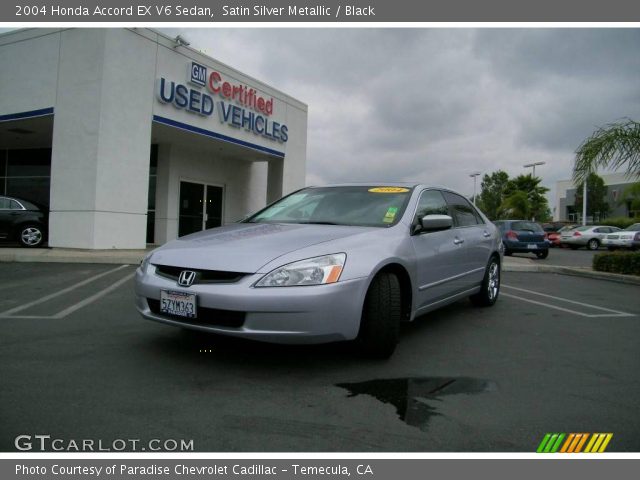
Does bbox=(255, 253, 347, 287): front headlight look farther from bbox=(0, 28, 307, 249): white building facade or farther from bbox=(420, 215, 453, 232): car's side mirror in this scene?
bbox=(0, 28, 307, 249): white building facade

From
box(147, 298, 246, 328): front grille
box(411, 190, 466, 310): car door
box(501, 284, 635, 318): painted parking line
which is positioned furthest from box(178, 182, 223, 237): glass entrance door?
box(147, 298, 246, 328): front grille

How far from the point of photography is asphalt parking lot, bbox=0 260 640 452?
2.40 m

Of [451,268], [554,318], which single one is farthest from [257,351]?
[554,318]

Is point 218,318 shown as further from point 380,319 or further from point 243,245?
point 380,319

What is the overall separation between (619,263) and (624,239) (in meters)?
13.1

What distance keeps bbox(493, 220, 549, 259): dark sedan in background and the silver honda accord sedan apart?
12.9 meters

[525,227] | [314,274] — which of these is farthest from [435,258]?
[525,227]

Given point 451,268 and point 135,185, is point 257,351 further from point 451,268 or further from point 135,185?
point 135,185

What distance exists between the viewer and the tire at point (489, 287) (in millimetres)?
5894

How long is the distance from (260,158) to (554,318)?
43.9 ft

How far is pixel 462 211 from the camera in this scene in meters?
5.56

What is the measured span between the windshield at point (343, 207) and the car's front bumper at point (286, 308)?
3.54ft

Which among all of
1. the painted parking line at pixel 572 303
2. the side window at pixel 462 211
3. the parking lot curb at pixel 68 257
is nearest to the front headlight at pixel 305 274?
the side window at pixel 462 211

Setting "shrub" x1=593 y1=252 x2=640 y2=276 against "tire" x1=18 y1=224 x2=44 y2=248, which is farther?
"tire" x1=18 y1=224 x2=44 y2=248
